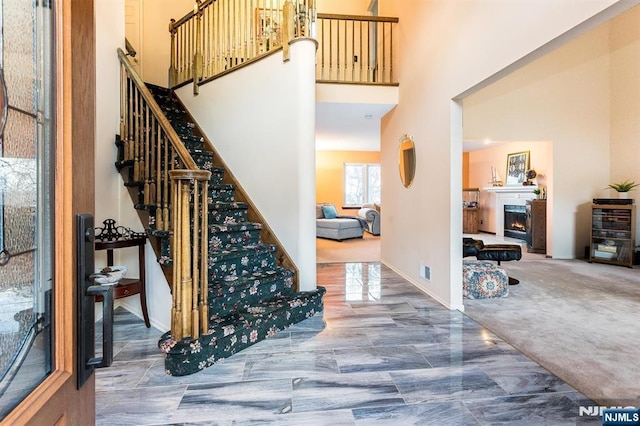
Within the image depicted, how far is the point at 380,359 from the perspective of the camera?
86.8 inches

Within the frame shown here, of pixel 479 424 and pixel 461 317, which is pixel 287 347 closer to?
pixel 479 424

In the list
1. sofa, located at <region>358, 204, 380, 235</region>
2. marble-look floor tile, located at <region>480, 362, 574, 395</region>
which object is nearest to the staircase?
marble-look floor tile, located at <region>480, 362, 574, 395</region>

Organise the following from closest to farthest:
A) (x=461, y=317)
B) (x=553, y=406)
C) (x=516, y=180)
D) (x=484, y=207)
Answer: (x=553, y=406), (x=461, y=317), (x=516, y=180), (x=484, y=207)

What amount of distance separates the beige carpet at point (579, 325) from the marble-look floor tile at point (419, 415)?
2.60ft

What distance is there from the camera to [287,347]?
2389mm

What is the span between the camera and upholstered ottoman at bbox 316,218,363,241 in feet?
25.8

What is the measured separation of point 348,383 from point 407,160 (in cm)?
299

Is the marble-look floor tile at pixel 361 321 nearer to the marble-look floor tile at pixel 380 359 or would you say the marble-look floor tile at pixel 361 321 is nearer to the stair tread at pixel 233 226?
the marble-look floor tile at pixel 380 359

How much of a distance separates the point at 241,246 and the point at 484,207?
825 cm

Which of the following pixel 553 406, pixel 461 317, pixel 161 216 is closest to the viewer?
pixel 553 406

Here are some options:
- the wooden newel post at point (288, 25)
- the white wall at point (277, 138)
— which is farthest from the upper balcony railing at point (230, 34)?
the white wall at point (277, 138)

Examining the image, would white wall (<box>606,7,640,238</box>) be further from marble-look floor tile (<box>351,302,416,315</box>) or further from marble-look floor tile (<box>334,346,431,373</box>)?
marble-look floor tile (<box>334,346,431,373</box>)

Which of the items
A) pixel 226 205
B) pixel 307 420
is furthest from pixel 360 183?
pixel 307 420

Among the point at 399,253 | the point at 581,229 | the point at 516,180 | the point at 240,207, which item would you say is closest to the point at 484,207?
the point at 516,180
